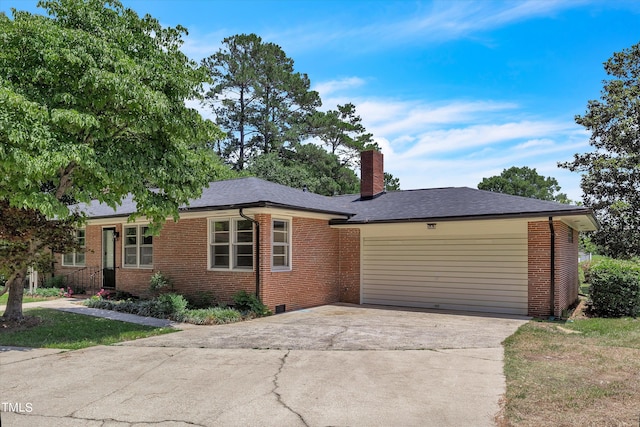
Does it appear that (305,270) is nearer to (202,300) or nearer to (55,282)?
(202,300)

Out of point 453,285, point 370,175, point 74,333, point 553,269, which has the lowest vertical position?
point 74,333

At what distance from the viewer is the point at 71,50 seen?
26.0 ft

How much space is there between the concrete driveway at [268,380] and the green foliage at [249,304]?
1919 mm

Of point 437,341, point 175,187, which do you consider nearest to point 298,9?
point 175,187

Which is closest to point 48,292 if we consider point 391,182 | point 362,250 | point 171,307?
point 171,307

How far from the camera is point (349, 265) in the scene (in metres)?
14.9

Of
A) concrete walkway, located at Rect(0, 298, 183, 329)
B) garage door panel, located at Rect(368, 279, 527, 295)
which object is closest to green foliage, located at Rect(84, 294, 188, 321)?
concrete walkway, located at Rect(0, 298, 183, 329)

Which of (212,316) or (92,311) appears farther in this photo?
(92,311)

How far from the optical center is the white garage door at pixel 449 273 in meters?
12.3

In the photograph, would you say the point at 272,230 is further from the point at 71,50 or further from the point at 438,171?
the point at 438,171

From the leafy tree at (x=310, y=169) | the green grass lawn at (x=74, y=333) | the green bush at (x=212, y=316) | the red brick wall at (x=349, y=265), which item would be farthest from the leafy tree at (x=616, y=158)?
the green grass lawn at (x=74, y=333)

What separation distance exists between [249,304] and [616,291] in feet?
31.0

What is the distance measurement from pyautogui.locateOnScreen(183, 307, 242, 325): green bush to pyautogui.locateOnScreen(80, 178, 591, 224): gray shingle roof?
8.79 ft

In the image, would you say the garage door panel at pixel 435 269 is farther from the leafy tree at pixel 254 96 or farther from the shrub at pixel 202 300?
the leafy tree at pixel 254 96
